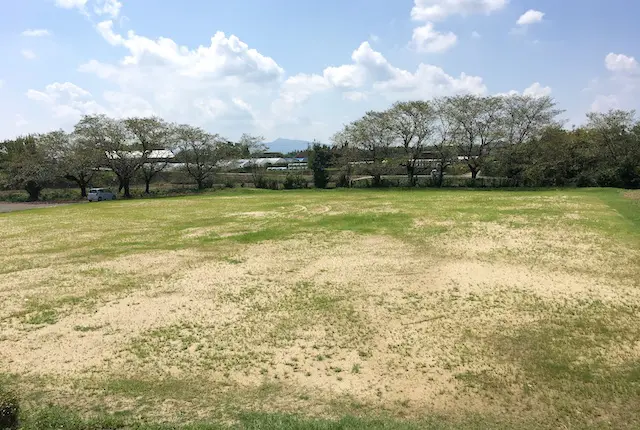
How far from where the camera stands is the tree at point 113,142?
4031 cm

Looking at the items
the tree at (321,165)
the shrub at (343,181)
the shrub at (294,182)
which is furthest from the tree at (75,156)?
the shrub at (343,181)

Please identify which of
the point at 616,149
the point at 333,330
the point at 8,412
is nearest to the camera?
the point at 8,412

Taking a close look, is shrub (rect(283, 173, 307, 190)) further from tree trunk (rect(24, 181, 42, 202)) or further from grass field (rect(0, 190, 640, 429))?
grass field (rect(0, 190, 640, 429))

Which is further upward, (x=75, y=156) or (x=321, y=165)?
(x=75, y=156)

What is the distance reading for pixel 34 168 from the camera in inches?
1553

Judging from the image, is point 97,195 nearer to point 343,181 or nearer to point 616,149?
point 343,181

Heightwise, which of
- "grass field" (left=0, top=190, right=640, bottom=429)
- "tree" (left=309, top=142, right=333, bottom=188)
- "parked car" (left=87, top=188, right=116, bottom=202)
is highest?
"tree" (left=309, top=142, right=333, bottom=188)

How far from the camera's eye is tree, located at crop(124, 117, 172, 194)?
136ft

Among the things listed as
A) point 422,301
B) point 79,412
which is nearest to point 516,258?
point 422,301

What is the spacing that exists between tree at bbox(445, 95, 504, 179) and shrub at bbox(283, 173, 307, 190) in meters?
16.4

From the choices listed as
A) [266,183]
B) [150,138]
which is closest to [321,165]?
[266,183]

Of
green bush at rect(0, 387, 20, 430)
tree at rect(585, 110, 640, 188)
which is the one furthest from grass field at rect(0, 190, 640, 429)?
tree at rect(585, 110, 640, 188)

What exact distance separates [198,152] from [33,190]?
15.9m

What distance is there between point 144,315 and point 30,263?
7.17 meters
